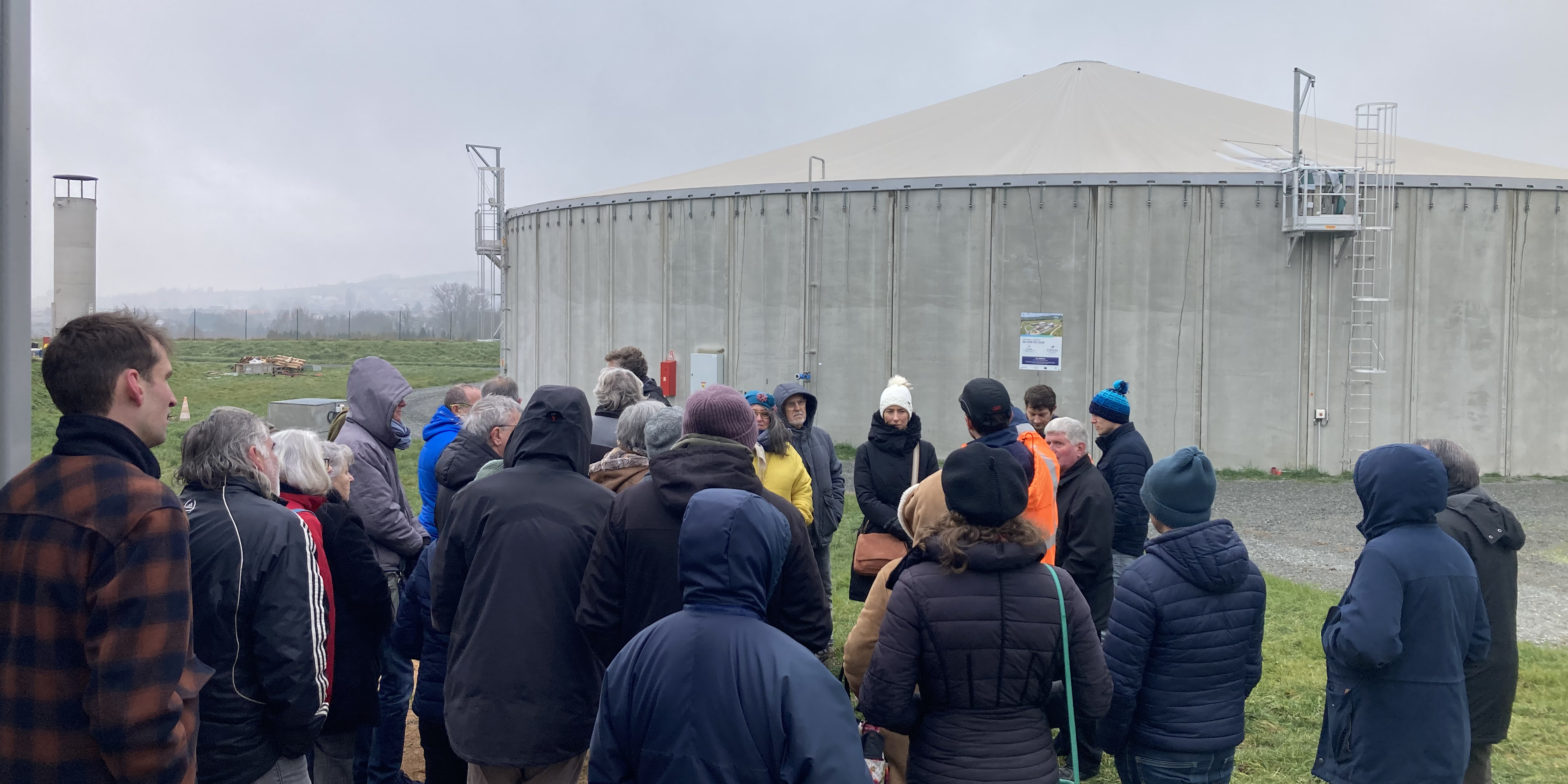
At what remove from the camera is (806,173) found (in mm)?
20219

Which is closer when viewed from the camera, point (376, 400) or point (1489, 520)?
point (1489, 520)

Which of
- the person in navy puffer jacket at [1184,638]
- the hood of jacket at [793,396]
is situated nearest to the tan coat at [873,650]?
the person in navy puffer jacket at [1184,638]

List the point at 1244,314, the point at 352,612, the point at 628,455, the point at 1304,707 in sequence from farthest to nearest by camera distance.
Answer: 1. the point at 1244,314
2. the point at 1304,707
3. the point at 628,455
4. the point at 352,612

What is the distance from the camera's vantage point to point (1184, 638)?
3.53 m

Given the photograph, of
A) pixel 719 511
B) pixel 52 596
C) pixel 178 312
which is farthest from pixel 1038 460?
pixel 178 312

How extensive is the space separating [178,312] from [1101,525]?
402 feet

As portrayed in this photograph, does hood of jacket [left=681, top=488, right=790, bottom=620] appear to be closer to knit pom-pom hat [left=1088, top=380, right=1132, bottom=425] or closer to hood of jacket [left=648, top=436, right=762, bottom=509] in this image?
hood of jacket [left=648, top=436, right=762, bottom=509]

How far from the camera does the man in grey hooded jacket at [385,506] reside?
4.69m

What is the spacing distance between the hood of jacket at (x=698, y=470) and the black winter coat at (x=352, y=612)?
3.87 feet

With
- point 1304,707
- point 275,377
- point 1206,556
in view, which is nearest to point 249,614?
point 1206,556

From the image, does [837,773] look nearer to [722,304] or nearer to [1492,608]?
[1492,608]

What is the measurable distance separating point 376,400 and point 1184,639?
392cm

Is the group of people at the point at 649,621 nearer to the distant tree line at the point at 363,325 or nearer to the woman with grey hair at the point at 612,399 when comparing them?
the woman with grey hair at the point at 612,399

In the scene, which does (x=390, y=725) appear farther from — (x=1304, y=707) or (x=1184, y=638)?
(x=1304, y=707)
